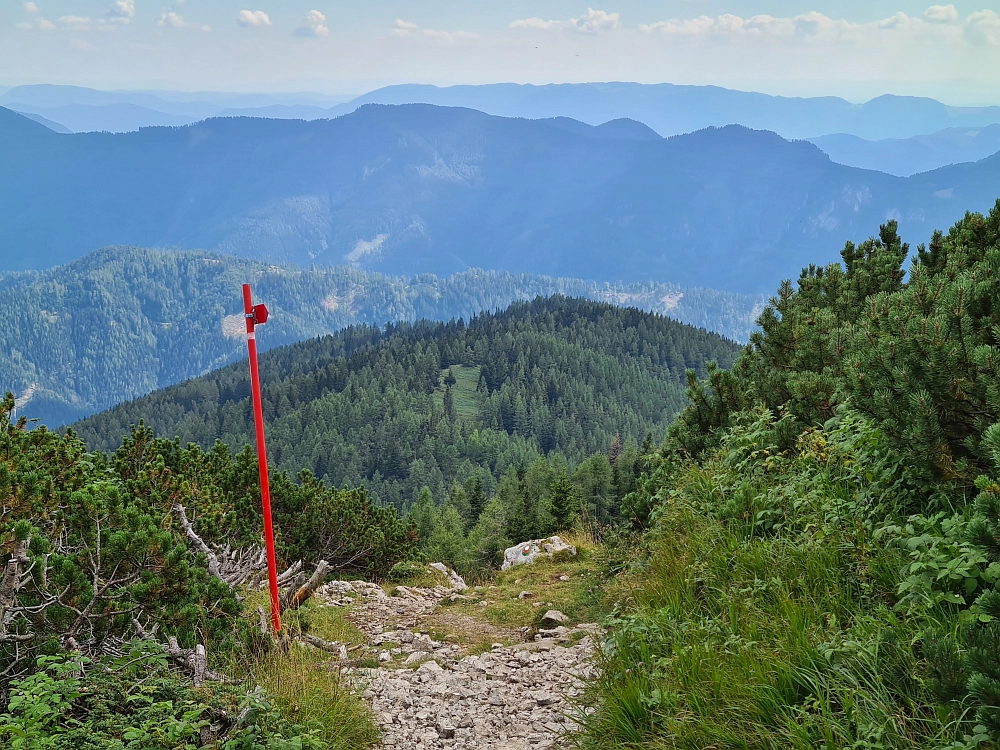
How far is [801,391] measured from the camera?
6902mm

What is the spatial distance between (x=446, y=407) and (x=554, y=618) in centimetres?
15618

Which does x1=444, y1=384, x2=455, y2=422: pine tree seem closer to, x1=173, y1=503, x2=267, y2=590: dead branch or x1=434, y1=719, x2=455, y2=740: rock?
x1=173, y1=503, x2=267, y2=590: dead branch

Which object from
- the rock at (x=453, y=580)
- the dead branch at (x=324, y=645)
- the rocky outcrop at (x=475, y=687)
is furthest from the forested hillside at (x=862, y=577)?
the rock at (x=453, y=580)

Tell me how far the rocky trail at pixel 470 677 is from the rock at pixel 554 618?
1 centimetres

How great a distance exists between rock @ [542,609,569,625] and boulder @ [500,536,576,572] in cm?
579

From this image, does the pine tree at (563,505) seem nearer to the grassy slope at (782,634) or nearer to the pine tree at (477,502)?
the grassy slope at (782,634)

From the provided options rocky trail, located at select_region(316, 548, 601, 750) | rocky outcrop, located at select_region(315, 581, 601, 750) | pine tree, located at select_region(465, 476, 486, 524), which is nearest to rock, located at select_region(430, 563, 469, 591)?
rocky trail, located at select_region(316, 548, 601, 750)

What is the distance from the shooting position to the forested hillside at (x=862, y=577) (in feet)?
9.62

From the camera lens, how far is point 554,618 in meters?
8.23

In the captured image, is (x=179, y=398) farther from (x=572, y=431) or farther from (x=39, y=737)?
(x=39, y=737)

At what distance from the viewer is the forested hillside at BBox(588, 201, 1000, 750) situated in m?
2.93

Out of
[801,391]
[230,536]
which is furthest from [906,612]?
[230,536]

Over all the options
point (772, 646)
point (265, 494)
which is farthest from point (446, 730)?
point (772, 646)

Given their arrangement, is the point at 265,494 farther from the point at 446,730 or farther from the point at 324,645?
the point at 446,730
